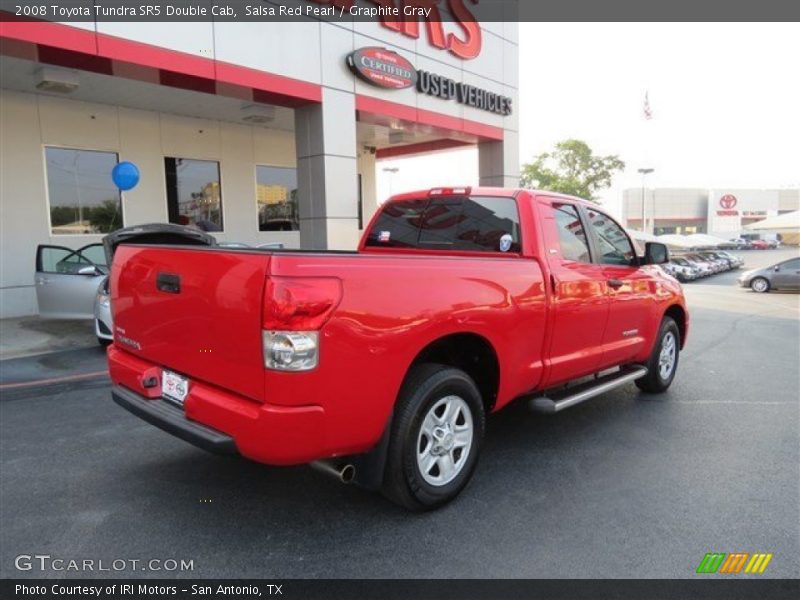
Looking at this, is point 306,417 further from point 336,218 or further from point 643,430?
point 336,218

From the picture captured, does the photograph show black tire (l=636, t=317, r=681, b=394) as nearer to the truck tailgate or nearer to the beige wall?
the truck tailgate

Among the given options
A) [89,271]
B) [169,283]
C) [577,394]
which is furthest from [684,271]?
[169,283]

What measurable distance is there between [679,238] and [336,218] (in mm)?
50890

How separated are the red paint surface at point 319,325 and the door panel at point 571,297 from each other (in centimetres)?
7

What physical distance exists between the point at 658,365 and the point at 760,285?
20.7 m

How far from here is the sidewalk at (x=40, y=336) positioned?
335 inches

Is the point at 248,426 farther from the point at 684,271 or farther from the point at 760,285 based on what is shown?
the point at 684,271

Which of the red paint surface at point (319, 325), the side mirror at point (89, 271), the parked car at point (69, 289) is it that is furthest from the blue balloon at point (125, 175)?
the red paint surface at point (319, 325)

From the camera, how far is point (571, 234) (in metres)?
4.57

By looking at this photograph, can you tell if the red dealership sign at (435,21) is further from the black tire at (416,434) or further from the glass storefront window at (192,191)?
the black tire at (416,434)

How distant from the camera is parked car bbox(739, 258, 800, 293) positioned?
2205 centimetres

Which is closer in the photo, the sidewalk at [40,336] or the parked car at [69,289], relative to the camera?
the sidewalk at [40,336]

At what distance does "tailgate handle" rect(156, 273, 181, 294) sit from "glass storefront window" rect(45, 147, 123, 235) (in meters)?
10.8

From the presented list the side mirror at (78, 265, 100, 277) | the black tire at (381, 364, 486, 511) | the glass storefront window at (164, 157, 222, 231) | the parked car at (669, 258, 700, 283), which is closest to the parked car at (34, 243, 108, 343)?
the side mirror at (78, 265, 100, 277)
